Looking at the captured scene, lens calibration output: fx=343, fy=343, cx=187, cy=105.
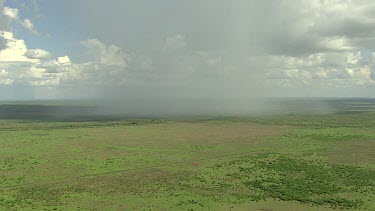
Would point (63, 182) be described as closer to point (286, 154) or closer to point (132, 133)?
point (286, 154)

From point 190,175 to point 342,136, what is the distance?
89.1 m

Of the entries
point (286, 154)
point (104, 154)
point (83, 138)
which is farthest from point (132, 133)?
point (286, 154)

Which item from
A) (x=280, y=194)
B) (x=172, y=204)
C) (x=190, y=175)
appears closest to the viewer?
(x=172, y=204)

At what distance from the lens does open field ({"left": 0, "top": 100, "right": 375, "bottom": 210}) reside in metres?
61.8

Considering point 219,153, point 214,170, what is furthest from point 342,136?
point 214,170

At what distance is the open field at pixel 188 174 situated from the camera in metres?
61.8

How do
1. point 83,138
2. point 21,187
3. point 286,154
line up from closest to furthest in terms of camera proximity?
point 21,187, point 286,154, point 83,138

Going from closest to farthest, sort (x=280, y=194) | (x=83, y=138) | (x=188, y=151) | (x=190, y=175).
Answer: (x=280, y=194), (x=190, y=175), (x=188, y=151), (x=83, y=138)

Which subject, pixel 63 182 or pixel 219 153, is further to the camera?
pixel 219 153

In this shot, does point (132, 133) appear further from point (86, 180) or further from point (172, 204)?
point (172, 204)

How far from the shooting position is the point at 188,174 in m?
81.4

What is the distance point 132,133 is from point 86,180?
8207 cm

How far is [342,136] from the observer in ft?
468

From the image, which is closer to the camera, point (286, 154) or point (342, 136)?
point (286, 154)
